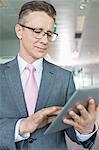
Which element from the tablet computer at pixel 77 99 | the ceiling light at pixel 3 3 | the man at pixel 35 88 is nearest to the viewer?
the tablet computer at pixel 77 99

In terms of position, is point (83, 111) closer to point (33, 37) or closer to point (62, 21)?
point (33, 37)

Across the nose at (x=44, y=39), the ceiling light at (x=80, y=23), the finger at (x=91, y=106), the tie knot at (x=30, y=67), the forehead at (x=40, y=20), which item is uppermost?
the forehead at (x=40, y=20)

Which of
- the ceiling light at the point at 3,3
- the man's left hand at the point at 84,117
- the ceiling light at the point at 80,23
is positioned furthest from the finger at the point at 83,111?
the ceiling light at the point at 80,23

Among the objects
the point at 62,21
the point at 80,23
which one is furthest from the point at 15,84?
the point at 80,23

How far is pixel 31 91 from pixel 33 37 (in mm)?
169

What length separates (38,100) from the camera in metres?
0.99

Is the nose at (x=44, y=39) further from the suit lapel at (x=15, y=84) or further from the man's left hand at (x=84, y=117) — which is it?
the man's left hand at (x=84, y=117)

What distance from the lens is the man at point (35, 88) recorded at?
938 millimetres

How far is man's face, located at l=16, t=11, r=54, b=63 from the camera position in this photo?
38.3 inches

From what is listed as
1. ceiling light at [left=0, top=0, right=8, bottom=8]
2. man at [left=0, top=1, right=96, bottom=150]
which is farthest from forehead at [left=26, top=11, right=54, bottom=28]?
ceiling light at [left=0, top=0, right=8, bottom=8]

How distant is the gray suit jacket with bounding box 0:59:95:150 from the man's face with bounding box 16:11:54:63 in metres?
0.08

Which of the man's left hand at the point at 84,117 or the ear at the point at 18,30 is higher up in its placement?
the ear at the point at 18,30

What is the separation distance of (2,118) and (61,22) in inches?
228

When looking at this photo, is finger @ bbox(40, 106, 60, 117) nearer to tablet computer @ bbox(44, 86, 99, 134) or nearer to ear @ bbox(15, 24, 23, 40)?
tablet computer @ bbox(44, 86, 99, 134)
